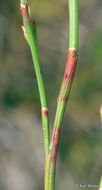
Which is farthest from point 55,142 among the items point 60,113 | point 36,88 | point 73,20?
point 36,88

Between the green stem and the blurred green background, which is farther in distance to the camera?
the blurred green background

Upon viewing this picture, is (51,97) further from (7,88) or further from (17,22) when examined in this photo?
(17,22)

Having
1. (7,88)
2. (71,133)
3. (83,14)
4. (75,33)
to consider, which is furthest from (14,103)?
(75,33)

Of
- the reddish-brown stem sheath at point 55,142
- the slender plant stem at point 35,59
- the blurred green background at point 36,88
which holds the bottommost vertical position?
the blurred green background at point 36,88

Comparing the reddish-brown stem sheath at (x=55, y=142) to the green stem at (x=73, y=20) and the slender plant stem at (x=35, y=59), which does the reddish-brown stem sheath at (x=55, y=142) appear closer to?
the slender plant stem at (x=35, y=59)

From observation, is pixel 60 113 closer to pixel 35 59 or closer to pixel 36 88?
pixel 35 59

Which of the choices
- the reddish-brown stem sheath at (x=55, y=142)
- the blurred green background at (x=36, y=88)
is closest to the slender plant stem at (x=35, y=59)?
the reddish-brown stem sheath at (x=55, y=142)

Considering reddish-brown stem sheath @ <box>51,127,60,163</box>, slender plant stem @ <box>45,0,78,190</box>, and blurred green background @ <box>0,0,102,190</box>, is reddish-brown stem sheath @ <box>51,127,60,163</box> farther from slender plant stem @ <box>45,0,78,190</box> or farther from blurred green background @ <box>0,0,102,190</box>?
blurred green background @ <box>0,0,102,190</box>

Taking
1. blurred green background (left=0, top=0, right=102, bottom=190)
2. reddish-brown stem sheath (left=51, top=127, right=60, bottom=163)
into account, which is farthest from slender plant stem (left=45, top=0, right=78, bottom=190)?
blurred green background (left=0, top=0, right=102, bottom=190)

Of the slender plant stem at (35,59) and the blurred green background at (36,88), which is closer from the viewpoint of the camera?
the slender plant stem at (35,59)
